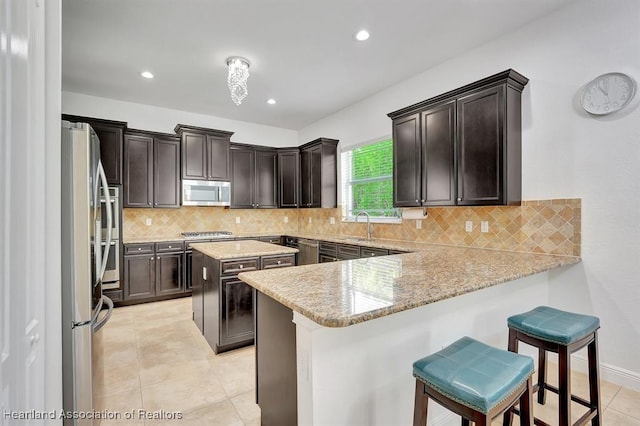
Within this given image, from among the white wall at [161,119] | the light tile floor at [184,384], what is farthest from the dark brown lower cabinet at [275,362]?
the white wall at [161,119]

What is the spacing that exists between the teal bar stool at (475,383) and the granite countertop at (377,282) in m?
0.25

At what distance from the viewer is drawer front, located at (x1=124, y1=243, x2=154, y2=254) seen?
164 inches

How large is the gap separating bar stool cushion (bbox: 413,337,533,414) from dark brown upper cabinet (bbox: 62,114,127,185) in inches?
178

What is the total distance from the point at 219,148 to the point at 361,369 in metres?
4.53

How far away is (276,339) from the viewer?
152cm

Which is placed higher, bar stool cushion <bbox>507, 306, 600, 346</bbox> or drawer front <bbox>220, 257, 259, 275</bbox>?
drawer front <bbox>220, 257, 259, 275</bbox>

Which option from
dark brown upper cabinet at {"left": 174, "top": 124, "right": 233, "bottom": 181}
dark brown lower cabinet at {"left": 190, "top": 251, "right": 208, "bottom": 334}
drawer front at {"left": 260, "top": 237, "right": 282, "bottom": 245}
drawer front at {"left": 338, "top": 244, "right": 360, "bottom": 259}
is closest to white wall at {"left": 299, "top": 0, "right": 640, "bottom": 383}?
drawer front at {"left": 338, "top": 244, "right": 360, "bottom": 259}

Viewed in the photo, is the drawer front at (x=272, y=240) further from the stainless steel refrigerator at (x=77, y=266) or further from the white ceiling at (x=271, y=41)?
the stainless steel refrigerator at (x=77, y=266)

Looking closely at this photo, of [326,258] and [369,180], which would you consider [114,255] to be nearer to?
[326,258]

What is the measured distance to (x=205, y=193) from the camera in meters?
4.97

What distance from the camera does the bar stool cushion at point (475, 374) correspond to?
104cm

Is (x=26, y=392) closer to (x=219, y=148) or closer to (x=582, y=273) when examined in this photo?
(x=582, y=273)

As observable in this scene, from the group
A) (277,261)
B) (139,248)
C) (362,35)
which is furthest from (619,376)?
(139,248)

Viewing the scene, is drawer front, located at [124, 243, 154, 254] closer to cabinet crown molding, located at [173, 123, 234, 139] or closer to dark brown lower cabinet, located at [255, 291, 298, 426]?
cabinet crown molding, located at [173, 123, 234, 139]
